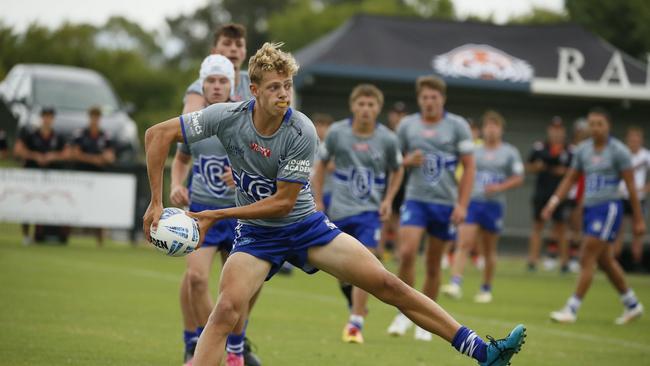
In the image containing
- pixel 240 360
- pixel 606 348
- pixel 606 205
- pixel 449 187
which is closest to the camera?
pixel 240 360

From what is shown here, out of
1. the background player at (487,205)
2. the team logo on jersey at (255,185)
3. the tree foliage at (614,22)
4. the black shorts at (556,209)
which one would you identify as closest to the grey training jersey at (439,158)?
the background player at (487,205)

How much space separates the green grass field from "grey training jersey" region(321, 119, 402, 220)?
1416 millimetres

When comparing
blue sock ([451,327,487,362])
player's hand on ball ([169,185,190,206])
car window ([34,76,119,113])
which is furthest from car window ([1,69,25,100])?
blue sock ([451,327,487,362])

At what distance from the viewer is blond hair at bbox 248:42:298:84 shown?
22.8ft

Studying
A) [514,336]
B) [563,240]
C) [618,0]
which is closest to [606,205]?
[514,336]

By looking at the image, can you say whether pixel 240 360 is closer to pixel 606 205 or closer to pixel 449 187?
pixel 449 187

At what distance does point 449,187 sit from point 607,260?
281 cm

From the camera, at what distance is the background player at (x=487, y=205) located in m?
16.2

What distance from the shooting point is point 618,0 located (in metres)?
45.1

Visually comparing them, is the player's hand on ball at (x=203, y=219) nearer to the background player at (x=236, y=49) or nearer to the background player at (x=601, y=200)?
the background player at (x=236, y=49)

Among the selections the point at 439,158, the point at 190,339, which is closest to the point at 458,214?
the point at 439,158

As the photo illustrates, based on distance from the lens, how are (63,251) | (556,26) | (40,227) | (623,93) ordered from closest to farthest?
(63,251), (40,227), (623,93), (556,26)

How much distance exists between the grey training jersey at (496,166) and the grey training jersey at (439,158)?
18.1 feet

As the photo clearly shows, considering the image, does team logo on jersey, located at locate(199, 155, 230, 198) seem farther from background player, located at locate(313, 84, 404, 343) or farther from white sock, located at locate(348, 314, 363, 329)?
background player, located at locate(313, 84, 404, 343)
